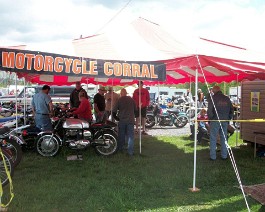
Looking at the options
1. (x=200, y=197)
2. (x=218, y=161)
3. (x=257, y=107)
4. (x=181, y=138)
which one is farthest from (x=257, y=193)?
(x=181, y=138)

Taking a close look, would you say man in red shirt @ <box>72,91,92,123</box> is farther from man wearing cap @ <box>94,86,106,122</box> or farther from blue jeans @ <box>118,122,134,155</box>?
man wearing cap @ <box>94,86,106,122</box>

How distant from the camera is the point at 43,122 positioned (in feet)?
30.9

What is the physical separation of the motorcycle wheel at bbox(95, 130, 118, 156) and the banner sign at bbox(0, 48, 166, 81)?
9.31 ft

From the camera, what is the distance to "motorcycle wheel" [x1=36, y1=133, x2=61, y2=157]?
28.6 feet

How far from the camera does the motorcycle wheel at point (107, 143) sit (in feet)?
29.1

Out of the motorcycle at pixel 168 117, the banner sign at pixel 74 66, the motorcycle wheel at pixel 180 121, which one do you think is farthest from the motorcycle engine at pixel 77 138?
the motorcycle wheel at pixel 180 121

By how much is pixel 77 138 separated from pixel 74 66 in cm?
303

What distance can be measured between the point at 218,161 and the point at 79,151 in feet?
12.1

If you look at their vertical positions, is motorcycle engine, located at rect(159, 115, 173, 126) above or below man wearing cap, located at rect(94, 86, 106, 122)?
below

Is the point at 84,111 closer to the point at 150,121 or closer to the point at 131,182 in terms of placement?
the point at 131,182

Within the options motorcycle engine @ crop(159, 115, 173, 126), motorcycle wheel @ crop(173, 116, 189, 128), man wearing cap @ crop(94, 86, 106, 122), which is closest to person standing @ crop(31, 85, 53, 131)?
man wearing cap @ crop(94, 86, 106, 122)

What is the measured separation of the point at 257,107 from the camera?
10250 mm

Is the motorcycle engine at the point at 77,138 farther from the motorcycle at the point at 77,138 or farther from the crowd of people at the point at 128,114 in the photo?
the crowd of people at the point at 128,114

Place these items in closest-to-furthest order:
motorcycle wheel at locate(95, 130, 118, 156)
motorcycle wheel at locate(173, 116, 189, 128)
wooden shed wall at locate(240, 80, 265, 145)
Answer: motorcycle wheel at locate(95, 130, 118, 156), wooden shed wall at locate(240, 80, 265, 145), motorcycle wheel at locate(173, 116, 189, 128)
